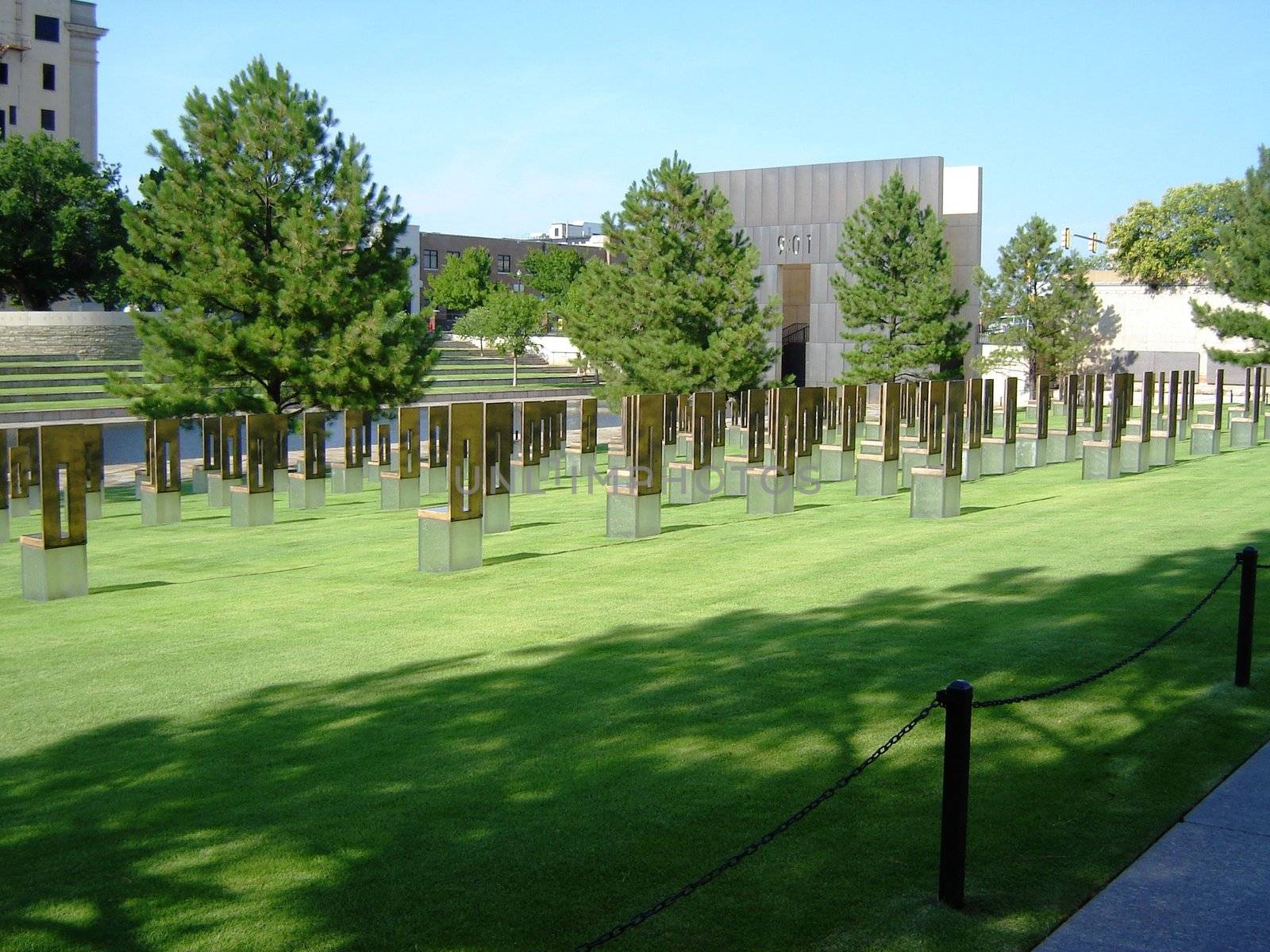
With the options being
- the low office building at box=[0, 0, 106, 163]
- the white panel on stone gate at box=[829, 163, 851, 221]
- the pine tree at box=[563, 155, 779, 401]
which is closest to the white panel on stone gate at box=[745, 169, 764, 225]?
the white panel on stone gate at box=[829, 163, 851, 221]

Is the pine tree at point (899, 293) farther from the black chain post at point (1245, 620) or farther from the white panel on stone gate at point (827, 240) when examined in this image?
the black chain post at point (1245, 620)

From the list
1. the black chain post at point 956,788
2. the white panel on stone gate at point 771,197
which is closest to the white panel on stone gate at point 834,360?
the white panel on stone gate at point 771,197

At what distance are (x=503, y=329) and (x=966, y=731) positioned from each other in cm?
6967

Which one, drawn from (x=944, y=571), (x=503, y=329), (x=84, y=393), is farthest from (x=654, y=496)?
(x=503, y=329)

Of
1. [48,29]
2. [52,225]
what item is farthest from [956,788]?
→ [48,29]

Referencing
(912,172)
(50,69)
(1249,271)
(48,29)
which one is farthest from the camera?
(50,69)

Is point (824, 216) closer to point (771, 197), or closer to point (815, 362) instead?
point (771, 197)

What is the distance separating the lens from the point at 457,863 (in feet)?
16.8

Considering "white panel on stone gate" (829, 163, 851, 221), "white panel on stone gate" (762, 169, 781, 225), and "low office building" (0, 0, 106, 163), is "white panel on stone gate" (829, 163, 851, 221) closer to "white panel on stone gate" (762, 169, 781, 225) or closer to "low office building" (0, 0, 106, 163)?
"white panel on stone gate" (762, 169, 781, 225)

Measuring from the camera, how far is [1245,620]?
750cm

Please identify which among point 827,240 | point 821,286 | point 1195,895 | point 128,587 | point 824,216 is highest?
point 824,216

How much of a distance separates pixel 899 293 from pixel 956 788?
38.9m

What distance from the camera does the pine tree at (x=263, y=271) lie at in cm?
2434

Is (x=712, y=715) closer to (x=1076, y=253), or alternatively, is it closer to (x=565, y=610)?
(x=565, y=610)
